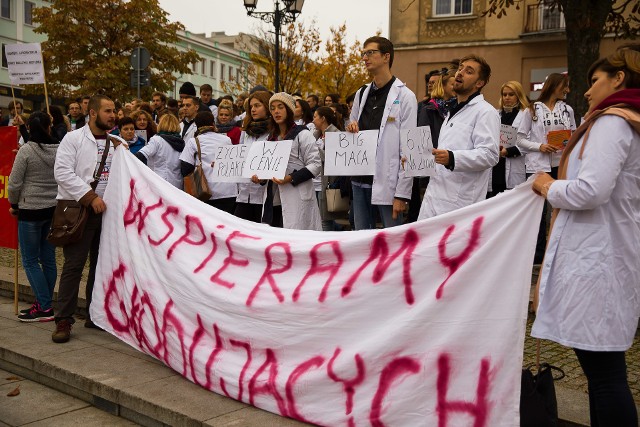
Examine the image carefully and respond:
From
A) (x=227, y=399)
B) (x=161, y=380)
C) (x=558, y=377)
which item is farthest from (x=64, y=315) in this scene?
(x=558, y=377)

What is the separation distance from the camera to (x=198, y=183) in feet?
23.1

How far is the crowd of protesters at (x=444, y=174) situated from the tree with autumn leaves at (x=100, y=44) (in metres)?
21.7

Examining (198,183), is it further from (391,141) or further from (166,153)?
(391,141)

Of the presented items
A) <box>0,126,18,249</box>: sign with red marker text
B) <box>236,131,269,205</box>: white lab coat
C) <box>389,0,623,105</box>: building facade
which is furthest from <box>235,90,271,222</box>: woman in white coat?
<box>389,0,623,105</box>: building facade

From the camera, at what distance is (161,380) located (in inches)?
186

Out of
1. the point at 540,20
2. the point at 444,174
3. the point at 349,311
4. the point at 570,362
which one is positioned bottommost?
the point at 570,362

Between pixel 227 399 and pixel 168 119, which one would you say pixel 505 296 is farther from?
pixel 168 119

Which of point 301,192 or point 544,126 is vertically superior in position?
point 544,126

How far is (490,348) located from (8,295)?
6.03 metres

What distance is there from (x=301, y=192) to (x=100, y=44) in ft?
95.6

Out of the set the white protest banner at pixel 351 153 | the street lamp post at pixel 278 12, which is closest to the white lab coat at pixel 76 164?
the white protest banner at pixel 351 153

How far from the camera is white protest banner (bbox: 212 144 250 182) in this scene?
19.7 feet

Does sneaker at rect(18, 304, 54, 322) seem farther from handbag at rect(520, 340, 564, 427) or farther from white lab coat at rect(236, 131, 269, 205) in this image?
handbag at rect(520, 340, 564, 427)

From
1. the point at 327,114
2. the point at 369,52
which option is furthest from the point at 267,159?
the point at 327,114
